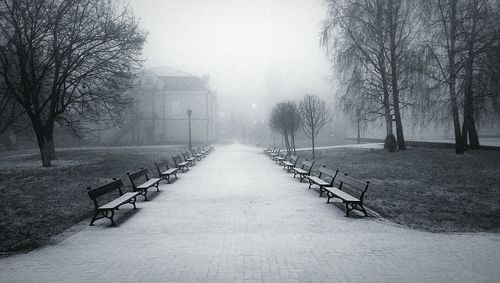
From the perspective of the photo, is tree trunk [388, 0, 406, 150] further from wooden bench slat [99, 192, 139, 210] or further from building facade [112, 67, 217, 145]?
building facade [112, 67, 217, 145]

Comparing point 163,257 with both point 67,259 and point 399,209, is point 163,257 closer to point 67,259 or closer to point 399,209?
point 67,259

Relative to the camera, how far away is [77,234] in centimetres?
643

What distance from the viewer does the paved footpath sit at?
4484 millimetres

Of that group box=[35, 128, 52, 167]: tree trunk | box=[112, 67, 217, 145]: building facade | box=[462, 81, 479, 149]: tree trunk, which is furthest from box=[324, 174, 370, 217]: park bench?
box=[112, 67, 217, 145]: building facade

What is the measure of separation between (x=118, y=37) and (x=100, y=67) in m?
1.78

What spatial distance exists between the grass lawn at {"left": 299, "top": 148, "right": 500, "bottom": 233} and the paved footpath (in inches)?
38.0

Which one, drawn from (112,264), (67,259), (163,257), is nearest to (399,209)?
(163,257)

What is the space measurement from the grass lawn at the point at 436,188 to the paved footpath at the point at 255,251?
964 millimetres

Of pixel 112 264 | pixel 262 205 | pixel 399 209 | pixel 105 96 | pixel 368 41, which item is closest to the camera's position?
pixel 112 264

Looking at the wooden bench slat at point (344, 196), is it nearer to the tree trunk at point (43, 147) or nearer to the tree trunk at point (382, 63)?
the tree trunk at point (382, 63)

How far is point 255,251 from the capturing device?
17.6 ft

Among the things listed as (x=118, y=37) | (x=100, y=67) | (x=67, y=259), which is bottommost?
(x=67, y=259)

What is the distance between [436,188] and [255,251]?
823 cm

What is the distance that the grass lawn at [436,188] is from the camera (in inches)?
287
